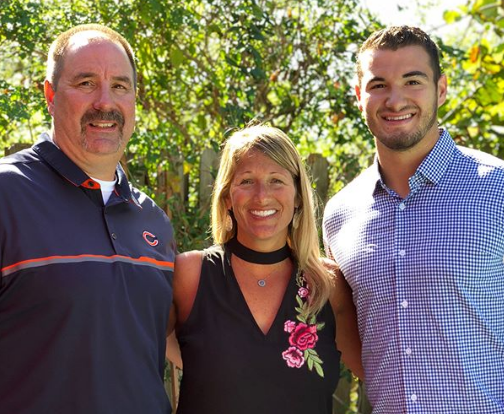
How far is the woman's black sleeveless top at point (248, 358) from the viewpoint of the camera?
9.69ft

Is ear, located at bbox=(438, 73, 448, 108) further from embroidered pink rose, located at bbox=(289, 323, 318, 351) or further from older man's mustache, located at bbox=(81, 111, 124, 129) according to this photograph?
older man's mustache, located at bbox=(81, 111, 124, 129)

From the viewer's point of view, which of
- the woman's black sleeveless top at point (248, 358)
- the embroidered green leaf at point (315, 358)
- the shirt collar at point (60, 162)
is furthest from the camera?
the embroidered green leaf at point (315, 358)

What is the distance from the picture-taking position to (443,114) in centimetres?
549

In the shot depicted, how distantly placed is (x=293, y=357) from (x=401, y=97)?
3.59 ft

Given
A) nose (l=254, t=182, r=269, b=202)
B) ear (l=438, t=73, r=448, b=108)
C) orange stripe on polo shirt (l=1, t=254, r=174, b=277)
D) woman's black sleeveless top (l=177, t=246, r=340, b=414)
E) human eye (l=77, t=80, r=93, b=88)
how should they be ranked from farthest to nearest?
1. ear (l=438, t=73, r=448, b=108)
2. nose (l=254, t=182, r=269, b=202)
3. woman's black sleeveless top (l=177, t=246, r=340, b=414)
4. human eye (l=77, t=80, r=93, b=88)
5. orange stripe on polo shirt (l=1, t=254, r=174, b=277)

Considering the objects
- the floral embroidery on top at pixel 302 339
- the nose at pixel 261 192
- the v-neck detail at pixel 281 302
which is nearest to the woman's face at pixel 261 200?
the nose at pixel 261 192

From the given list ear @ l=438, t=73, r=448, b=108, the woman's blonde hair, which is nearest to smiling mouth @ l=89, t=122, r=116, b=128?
→ the woman's blonde hair

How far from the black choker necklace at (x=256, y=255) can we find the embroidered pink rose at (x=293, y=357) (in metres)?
0.39

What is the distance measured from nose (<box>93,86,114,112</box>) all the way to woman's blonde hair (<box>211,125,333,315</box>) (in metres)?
0.64

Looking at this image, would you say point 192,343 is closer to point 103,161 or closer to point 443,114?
point 103,161

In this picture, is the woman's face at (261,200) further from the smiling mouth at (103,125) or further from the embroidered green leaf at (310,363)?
the smiling mouth at (103,125)

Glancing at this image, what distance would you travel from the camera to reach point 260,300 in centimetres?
315

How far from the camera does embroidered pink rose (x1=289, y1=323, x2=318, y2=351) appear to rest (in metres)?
3.07

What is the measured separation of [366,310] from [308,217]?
17.6 inches
